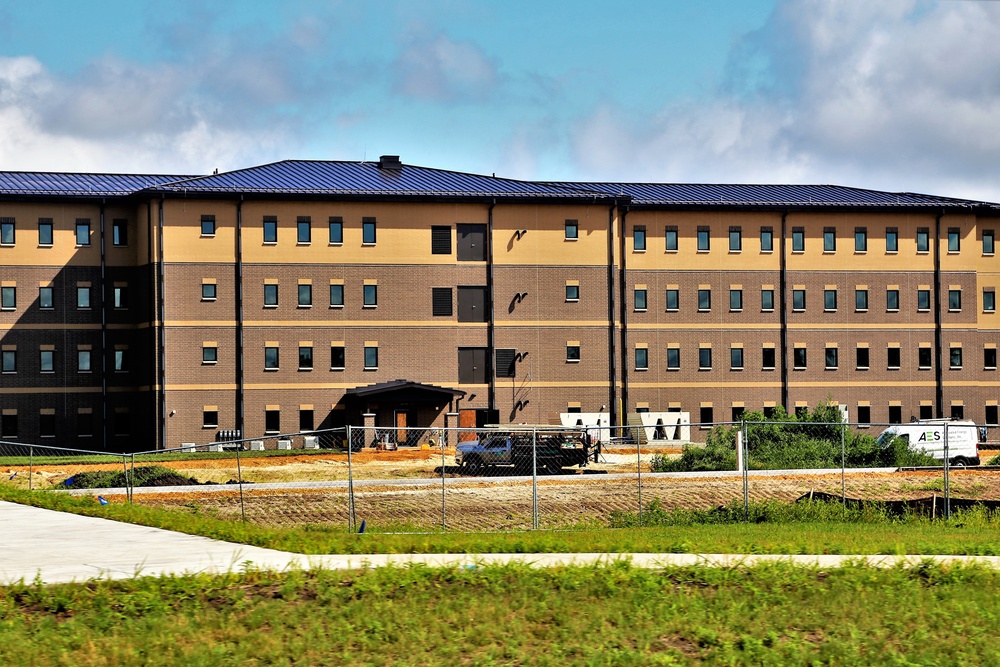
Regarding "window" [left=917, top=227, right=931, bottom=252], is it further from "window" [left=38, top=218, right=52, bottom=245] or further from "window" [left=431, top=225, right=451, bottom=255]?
"window" [left=38, top=218, right=52, bottom=245]

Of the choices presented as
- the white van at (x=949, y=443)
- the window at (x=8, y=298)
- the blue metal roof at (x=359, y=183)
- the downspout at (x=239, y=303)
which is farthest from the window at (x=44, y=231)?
the white van at (x=949, y=443)

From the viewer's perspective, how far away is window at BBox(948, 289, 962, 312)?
71.5 m

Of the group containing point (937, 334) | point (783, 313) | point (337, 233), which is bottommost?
point (937, 334)

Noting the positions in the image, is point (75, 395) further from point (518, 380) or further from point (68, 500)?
point (68, 500)

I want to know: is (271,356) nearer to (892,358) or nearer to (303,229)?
(303,229)

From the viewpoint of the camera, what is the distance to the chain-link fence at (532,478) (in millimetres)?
28705

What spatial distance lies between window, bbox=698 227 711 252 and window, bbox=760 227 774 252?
3.07 metres

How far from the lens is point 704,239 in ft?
227

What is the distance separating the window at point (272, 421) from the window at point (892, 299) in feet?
115

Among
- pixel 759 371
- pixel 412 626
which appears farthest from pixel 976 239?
pixel 412 626

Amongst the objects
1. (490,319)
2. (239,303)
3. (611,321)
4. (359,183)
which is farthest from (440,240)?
(239,303)

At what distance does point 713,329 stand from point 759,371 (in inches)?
140

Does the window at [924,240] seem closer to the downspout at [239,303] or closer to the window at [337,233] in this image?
the window at [337,233]

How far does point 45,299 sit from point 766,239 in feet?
129
